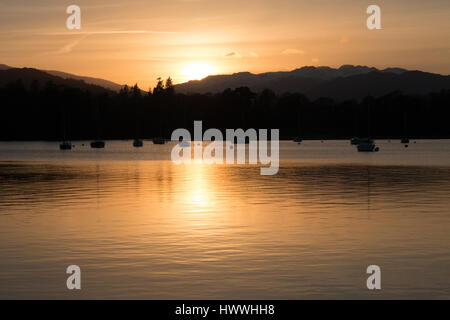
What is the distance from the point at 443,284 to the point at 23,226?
2109 cm

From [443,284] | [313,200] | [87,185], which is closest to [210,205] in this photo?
[313,200]

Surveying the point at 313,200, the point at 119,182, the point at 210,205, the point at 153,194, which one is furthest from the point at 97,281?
the point at 119,182

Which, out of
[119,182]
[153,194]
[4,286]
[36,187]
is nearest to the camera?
[4,286]

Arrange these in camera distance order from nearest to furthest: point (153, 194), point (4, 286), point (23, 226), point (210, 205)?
point (4, 286) → point (23, 226) → point (210, 205) → point (153, 194)

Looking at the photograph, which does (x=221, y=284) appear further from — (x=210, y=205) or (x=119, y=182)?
(x=119, y=182)

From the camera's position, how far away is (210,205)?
4384 cm

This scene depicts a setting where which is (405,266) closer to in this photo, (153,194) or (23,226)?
(23,226)

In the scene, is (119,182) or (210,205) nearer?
(210,205)

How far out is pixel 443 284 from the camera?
2044cm
